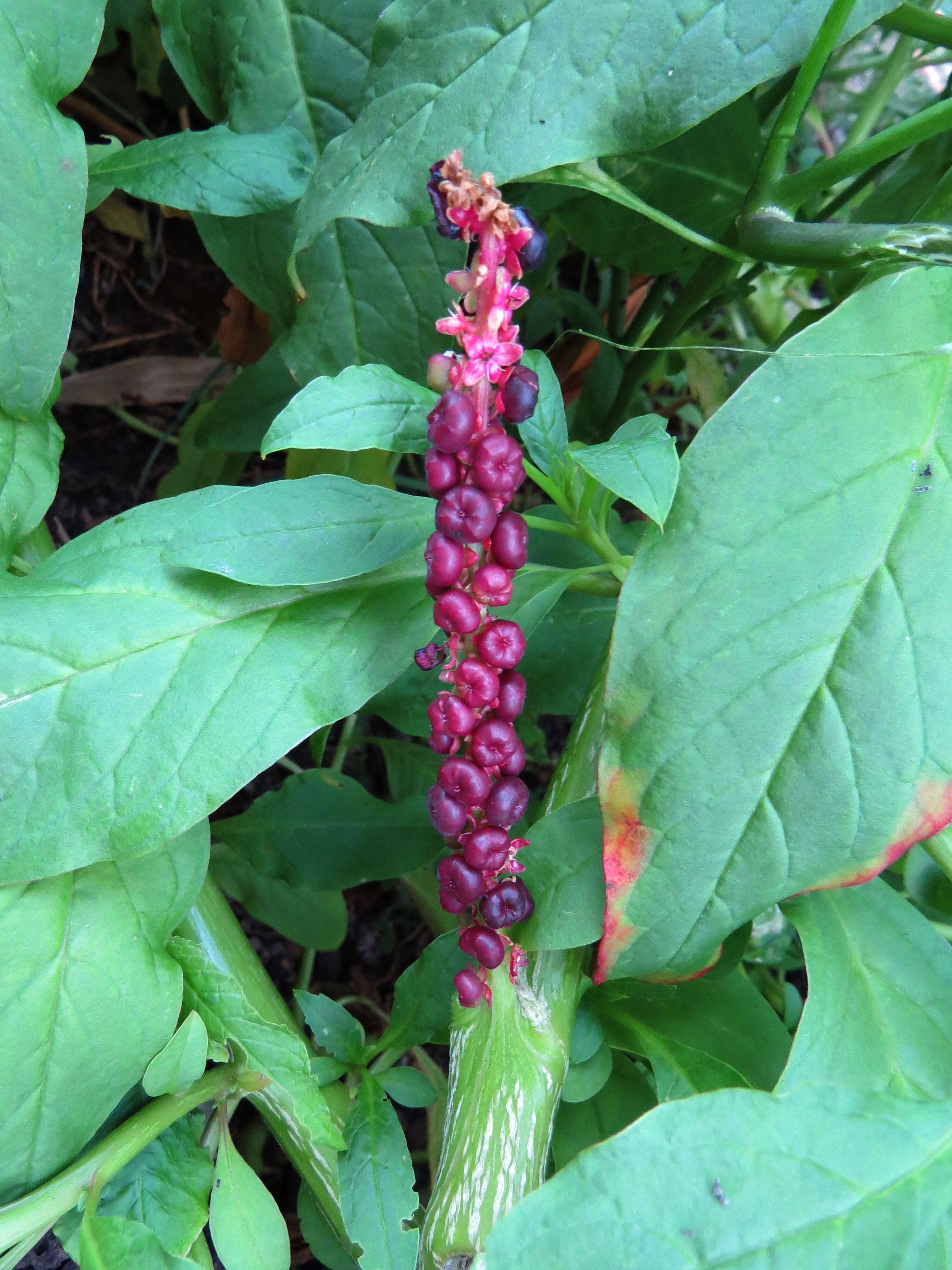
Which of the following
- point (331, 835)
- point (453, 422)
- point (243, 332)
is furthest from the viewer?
point (243, 332)

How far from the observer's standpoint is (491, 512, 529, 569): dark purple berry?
1.65ft

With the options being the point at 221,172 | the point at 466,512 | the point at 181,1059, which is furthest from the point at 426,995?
the point at 221,172

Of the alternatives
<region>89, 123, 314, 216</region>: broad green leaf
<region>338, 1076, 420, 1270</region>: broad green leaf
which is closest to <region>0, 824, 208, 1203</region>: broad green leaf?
<region>338, 1076, 420, 1270</region>: broad green leaf

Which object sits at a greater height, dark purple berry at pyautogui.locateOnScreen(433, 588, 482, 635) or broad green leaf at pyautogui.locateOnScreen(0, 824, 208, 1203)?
dark purple berry at pyautogui.locateOnScreen(433, 588, 482, 635)

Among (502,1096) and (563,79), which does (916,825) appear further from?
(563,79)

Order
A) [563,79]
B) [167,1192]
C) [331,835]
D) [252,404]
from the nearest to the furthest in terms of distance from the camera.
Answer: [563,79]
[167,1192]
[331,835]
[252,404]

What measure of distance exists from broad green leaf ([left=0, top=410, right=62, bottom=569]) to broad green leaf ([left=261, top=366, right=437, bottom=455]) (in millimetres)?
305

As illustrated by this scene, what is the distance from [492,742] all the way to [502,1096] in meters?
0.26

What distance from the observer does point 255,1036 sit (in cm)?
64

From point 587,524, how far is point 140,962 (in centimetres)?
43

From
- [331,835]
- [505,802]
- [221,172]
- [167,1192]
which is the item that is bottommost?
[167,1192]

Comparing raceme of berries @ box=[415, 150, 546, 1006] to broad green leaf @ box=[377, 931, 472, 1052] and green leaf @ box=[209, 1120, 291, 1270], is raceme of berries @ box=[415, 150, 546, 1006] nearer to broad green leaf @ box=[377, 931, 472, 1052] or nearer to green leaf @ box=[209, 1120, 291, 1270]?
broad green leaf @ box=[377, 931, 472, 1052]

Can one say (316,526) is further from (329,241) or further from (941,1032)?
(941,1032)

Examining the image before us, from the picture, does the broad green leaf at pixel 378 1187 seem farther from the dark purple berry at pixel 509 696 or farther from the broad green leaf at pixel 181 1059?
the dark purple berry at pixel 509 696
